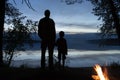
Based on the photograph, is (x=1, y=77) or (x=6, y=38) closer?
(x=1, y=77)

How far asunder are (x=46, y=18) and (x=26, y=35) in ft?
37.2

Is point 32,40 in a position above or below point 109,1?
below

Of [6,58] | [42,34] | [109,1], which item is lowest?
[6,58]

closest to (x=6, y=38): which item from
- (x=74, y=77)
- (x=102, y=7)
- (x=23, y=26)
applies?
(x=23, y=26)

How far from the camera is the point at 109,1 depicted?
95.6 ft

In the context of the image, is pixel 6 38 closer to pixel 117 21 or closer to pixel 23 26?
pixel 23 26

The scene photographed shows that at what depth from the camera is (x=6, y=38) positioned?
3047cm

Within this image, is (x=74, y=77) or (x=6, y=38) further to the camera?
(x=6, y=38)

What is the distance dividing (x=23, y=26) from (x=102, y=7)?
222 inches

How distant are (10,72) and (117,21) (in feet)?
42.3

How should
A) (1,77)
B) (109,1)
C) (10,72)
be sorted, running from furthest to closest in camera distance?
(109,1), (10,72), (1,77)

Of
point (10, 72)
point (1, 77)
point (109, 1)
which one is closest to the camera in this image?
point (1, 77)

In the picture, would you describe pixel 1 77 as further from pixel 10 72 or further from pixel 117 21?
pixel 117 21

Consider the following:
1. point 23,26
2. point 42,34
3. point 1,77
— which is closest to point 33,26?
point 23,26
